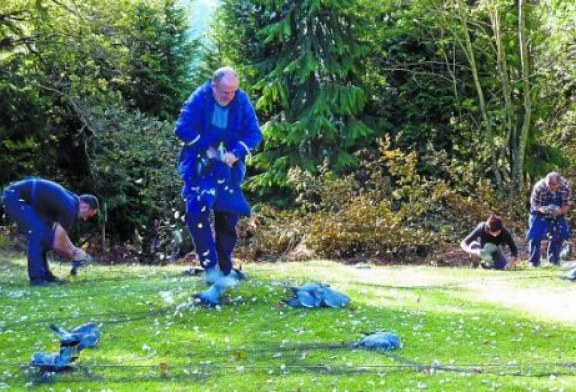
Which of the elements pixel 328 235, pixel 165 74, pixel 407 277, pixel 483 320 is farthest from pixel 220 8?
pixel 483 320

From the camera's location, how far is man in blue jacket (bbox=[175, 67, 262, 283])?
779cm

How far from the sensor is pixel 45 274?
10141mm

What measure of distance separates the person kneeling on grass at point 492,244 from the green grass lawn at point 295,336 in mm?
2955

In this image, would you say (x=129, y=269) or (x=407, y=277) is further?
(x=129, y=269)

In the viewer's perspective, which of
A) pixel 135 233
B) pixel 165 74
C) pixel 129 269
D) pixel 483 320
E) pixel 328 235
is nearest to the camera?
pixel 483 320

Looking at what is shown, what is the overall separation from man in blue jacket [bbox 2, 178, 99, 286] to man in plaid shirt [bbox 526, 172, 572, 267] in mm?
7892

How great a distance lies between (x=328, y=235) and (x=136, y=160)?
570 cm

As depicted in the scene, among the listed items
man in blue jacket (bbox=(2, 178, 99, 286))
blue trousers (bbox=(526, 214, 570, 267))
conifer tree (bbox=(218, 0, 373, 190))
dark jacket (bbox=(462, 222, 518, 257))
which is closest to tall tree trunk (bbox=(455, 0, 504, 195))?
conifer tree (bbox=(218, 0, 373, 190))

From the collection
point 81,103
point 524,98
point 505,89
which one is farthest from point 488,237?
point 81,103

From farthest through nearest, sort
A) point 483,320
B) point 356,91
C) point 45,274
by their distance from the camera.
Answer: point 356,91 → point 45,274 → point 483,320

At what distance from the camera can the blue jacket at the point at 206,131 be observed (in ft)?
25.5

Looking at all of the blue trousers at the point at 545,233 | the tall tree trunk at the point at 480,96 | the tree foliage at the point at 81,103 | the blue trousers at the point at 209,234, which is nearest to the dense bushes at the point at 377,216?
the tall tree trunk at the point at 480,96

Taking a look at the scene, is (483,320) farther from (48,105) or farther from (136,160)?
(48,105)

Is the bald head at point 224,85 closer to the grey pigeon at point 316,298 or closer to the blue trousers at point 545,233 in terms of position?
the grey pigeon at point 316,298
